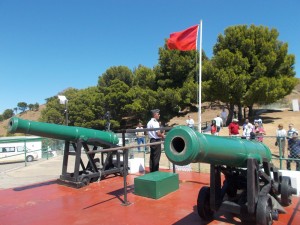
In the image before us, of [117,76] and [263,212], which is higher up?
[117,76]

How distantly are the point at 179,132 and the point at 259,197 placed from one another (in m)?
1.67

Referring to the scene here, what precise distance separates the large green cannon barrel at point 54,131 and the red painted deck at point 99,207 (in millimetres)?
1257

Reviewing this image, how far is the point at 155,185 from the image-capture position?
6289 millimetres

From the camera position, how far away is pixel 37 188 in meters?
7.71

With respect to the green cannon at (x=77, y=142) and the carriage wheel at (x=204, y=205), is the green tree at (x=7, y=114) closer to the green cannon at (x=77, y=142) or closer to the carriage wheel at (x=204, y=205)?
the green cannon at (x=77, y=142)

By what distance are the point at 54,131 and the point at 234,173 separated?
14.1 ft

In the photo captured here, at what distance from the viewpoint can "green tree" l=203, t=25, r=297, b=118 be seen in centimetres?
2642

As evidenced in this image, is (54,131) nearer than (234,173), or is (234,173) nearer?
(234,173)

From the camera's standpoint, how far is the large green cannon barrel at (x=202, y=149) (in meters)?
3.54

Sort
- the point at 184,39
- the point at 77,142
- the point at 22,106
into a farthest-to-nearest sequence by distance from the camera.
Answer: the point at 22,106
the point at 184,39
the point at 77,142

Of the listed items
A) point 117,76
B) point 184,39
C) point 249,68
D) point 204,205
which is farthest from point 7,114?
point 204,205

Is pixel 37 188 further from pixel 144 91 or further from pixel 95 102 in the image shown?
pixel 95 102

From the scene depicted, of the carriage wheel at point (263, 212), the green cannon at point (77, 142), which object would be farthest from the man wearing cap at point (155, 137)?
the carriage wheel at point (263, 212)

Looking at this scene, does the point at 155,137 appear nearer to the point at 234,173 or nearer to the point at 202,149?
the point at 234,173
